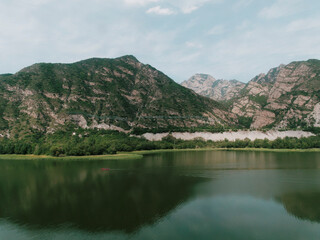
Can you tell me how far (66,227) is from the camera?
3086 centimetres

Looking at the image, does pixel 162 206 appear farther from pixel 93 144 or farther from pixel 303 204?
pixel 93 144

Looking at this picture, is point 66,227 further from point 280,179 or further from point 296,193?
point 280,179

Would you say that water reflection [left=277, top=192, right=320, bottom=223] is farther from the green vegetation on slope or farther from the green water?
the green vegetation on slope

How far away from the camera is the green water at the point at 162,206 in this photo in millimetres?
29406

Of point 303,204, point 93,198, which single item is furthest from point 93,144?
point 303,204

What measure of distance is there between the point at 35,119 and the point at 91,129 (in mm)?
37844

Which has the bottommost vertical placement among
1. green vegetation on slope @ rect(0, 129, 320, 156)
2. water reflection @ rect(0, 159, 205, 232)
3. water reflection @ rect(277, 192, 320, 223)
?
water reflection @ rect(0, 159, 205, 232)

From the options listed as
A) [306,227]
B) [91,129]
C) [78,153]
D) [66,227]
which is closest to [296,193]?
[306,227]

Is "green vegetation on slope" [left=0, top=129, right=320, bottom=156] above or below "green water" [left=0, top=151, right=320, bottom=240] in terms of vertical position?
above

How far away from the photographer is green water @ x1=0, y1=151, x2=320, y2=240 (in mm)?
29406

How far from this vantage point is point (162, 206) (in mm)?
38125

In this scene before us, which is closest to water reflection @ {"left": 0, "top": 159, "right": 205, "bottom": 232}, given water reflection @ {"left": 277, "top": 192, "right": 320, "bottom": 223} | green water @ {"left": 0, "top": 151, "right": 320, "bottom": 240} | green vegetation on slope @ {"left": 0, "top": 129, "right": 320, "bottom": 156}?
green water @ {"left": 0, "top": 151, "right": 320, "bottom": 240}

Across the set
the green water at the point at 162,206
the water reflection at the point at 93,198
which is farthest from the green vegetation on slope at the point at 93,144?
the green water at the point at 162,206

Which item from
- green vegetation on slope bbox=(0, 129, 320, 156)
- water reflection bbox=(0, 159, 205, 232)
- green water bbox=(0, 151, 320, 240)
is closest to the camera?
green water bbox=(0, 151, 320, 240)
